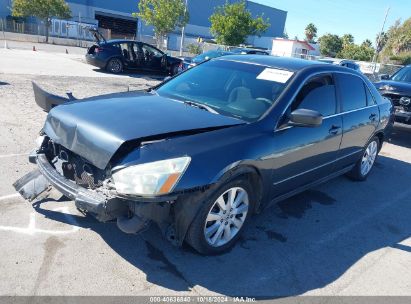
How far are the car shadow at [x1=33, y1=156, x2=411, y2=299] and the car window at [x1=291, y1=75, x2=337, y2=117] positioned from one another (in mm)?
1271

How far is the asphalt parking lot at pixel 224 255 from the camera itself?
3033 mm

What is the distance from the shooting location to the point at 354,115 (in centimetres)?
501

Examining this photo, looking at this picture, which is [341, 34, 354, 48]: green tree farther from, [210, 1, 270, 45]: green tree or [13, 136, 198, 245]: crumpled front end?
[13, 136, 198, 245]: crumpled front end

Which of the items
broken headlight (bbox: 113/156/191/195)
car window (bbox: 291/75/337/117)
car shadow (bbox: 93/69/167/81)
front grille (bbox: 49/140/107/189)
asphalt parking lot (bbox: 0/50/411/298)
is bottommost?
asphalt parking lot (bbox: 0/50/411/298)

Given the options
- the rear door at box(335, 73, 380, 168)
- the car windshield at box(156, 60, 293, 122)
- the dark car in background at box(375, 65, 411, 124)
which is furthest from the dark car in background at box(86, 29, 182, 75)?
the rear door at box(335, 73, 380, 168)

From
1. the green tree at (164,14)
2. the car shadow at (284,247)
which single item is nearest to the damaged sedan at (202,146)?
the car shadow at (284,247)

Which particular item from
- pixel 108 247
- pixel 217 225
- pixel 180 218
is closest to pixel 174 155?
pixel 180 218

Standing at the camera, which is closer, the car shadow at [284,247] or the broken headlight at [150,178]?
the broken headlight at [150,178]

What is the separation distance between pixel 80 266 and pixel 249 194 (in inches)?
63.6

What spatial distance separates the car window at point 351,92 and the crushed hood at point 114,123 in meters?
1.93

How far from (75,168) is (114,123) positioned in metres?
0.59

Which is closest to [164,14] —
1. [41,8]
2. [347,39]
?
[41,8]

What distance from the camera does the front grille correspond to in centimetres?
319

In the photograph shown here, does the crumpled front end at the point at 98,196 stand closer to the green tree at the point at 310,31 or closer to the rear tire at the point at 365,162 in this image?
the rear tire at the point at 365,162
